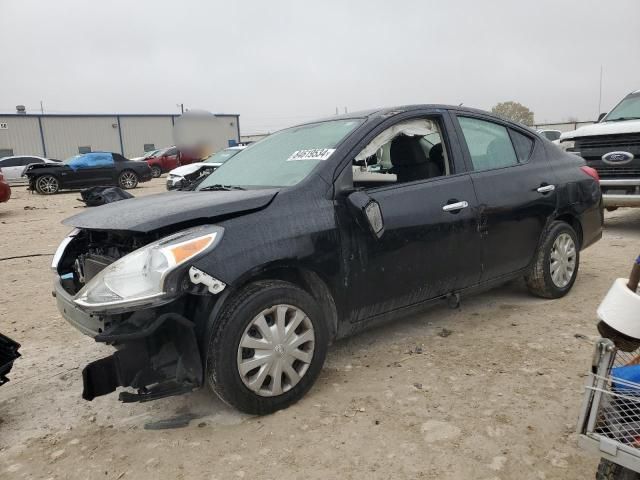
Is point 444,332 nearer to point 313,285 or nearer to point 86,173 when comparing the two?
point 313,285

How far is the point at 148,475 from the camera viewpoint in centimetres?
228

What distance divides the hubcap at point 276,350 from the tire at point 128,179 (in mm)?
17108

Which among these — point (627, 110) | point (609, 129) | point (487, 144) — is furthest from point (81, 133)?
point (487, 144)

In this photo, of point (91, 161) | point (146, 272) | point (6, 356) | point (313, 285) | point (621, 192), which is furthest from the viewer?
point (91, 161)

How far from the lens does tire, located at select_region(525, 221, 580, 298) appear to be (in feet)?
13.4

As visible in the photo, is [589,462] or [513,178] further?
[513,178]

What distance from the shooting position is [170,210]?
2.63 m

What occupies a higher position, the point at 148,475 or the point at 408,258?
the point at 408,258

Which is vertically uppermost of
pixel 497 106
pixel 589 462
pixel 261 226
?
pixel 497 106

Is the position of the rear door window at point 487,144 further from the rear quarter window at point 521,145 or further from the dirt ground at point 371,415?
the dirt ground at point 371,415

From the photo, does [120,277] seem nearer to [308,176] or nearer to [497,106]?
[308,176]

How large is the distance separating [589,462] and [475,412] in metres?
0.57

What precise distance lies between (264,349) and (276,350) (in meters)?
0.07

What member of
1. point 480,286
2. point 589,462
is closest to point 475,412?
point 589,462
